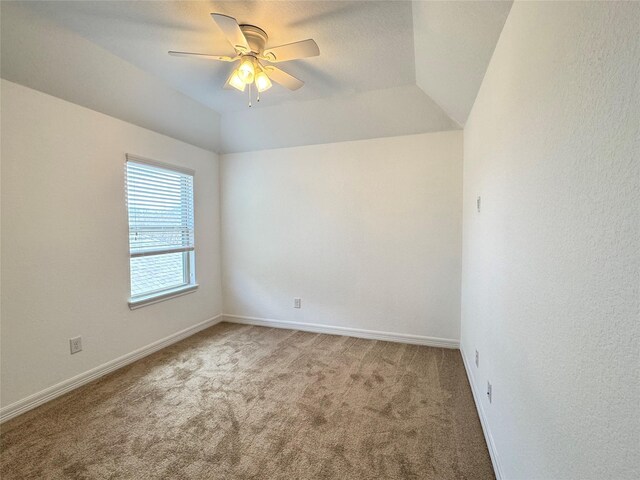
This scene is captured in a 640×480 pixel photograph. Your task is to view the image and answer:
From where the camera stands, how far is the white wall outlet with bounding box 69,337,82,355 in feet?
7.93

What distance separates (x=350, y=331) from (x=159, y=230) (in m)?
2.44

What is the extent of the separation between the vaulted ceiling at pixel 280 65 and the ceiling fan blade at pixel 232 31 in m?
0.17

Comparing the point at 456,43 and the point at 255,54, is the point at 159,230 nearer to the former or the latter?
the point at 255,54

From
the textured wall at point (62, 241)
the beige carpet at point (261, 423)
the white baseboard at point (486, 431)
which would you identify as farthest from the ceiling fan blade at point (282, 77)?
the white baseboard at point (486, 431)

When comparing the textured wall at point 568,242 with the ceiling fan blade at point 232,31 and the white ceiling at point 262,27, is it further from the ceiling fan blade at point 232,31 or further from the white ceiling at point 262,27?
the ceiling fan blade at point 232,31

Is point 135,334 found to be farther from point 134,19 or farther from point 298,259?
point 134,19

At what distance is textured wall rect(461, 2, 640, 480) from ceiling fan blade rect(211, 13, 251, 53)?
138 cm

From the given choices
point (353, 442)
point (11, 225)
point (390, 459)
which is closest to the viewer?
point (390, 459)

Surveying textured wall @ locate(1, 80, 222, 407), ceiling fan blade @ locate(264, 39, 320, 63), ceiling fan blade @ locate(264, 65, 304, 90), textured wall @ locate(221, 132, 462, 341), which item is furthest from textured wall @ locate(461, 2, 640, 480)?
textured wall @ locate(1, 80, 222, 407)

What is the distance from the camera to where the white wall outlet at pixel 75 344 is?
242 centimetres

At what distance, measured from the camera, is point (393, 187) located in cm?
333

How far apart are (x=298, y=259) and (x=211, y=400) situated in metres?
1.88

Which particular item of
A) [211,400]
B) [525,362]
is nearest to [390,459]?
[525,362]

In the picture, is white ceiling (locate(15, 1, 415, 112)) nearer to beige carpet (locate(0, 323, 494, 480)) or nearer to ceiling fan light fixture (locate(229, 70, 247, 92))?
ceiling fan light fixture (locate(229, 70, 247, 92))
